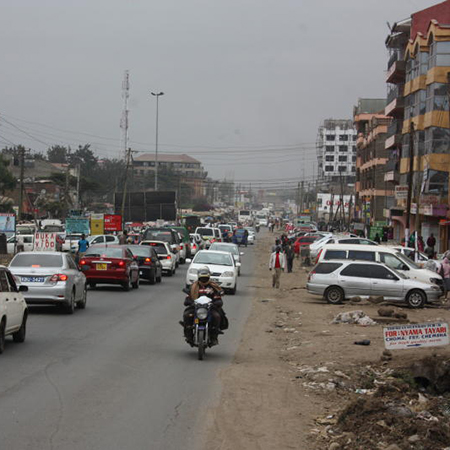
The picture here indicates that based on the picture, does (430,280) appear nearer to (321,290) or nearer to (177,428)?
(321,290)

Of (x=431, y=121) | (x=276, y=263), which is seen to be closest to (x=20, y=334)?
(x=276, y=263)

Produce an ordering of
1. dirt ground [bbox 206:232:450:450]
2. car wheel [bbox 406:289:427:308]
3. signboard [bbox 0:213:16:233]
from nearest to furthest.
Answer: dirt ground [bbox 206:232:450:450]
car wheel [bbox 406:289:427:308]
signboard [bbox 0:213:16:233]

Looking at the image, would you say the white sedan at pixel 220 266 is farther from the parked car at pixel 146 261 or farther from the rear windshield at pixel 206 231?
the rear windshield at pixel 206 231

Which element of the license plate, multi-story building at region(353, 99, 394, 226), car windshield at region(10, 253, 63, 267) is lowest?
the license plate

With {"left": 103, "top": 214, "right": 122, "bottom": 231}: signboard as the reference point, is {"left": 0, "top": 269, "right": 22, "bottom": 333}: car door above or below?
above

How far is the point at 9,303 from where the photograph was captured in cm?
1434

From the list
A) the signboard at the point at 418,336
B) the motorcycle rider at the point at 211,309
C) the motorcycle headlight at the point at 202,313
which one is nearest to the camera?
the signboard at the point at 418,336

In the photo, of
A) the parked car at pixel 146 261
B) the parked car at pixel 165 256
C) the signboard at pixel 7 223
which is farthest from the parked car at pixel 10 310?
the signboard at pixel 7 223

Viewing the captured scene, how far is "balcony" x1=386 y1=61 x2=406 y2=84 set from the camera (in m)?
69.4

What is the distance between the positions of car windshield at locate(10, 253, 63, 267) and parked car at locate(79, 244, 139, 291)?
7.25 m

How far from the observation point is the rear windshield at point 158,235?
46.9 meters

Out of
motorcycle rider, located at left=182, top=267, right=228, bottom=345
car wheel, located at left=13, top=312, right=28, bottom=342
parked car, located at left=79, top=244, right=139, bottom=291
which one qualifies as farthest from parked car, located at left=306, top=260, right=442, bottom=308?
car wheel, located at left=13, top=312, right=28, bottom=342

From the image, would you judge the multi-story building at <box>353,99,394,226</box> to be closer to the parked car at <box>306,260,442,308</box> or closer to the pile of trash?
the parked car at <box>306,260,442,308</box>

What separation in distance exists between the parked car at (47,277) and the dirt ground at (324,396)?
467 centimetres
